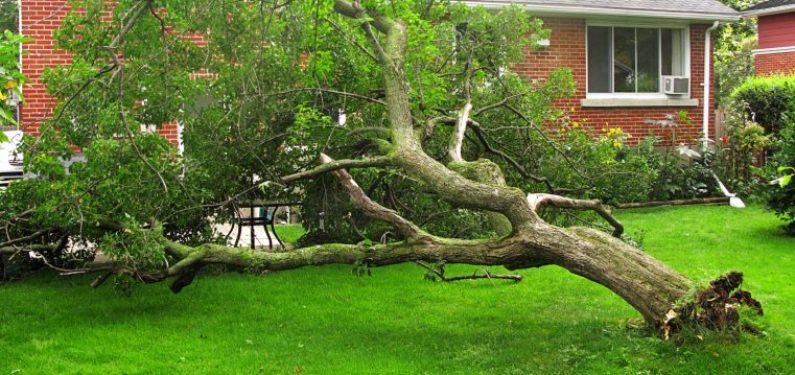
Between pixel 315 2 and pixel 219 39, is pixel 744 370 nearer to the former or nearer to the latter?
pixel 315 2

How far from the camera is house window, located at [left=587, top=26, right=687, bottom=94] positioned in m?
18.3

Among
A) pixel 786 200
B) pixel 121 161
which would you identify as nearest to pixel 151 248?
pixel 121 161

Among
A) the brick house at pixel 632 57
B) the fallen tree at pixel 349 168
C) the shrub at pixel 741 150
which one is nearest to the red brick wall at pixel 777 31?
the brick house at pixel 632 57

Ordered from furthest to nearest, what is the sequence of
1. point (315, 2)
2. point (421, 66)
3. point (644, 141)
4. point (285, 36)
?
point (644, 141) < point (421, 66) < point (285, 36) < point (315, 2)

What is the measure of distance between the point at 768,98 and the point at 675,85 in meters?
1.80

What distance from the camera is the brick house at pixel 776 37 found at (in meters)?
25.5

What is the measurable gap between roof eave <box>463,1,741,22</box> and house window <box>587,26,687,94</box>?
671 mm

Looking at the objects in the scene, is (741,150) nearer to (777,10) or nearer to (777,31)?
(777,10)

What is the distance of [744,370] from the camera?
6.01 meters

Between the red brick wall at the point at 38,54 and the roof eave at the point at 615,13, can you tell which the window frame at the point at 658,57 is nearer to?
the roof eave at the point at 615,13

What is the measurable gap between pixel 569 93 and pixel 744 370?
17.9ft

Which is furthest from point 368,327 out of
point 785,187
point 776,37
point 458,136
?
point 776,37

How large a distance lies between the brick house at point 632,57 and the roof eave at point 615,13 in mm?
18

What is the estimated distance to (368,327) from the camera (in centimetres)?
784
